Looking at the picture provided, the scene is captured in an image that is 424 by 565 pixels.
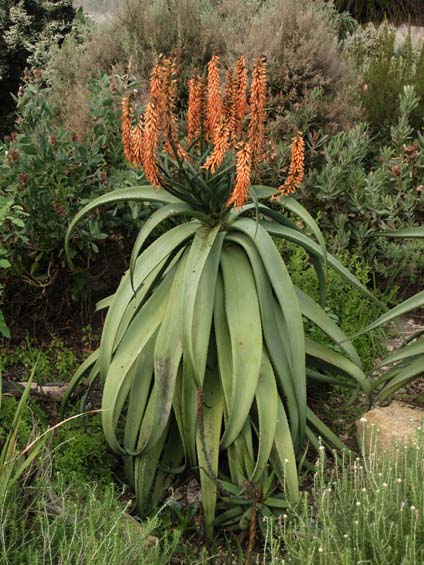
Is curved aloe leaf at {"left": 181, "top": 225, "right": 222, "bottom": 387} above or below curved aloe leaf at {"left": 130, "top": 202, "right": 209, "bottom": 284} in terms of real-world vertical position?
below

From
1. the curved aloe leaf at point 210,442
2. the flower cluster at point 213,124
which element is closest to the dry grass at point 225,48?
the flower cluster at point 213,124

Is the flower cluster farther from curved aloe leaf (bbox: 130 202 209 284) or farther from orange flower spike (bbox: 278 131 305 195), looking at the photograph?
curved aloe leaf (bbox: 130 202 209 284)

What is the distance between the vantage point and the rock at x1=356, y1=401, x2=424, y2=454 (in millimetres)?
3311

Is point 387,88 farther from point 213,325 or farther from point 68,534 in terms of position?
point 68,534

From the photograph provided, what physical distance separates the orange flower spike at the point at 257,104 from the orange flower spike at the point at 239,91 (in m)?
0.07

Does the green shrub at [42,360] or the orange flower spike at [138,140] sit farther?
the green shrub at [42,360]

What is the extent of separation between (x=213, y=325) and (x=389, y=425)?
80cm

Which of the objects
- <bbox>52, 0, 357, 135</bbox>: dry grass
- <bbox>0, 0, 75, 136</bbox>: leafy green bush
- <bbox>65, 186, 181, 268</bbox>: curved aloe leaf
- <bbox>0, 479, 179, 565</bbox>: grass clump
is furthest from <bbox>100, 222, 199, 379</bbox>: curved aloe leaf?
<bbox>0, 0, 75, 136</bbox>: leafy green bush

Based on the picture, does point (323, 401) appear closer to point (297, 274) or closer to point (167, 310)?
point (297, 274)

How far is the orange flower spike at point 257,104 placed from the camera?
2979mm

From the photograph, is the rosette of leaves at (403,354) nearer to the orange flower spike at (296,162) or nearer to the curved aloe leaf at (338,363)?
the curved aloe leaf at (338,363)

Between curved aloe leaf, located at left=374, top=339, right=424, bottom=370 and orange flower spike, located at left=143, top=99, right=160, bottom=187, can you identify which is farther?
curved aloe leaf, located at left=374, top=339, right=424, bottom=370

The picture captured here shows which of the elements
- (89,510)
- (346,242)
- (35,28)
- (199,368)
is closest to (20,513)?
(89,510)

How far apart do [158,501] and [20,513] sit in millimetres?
769
